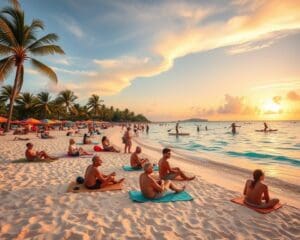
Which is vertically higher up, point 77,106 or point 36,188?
point 77,106

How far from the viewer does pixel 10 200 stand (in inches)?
217

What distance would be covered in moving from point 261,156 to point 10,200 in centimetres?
1720

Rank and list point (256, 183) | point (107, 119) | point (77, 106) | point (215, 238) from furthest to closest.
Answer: point (107, 119) → point (77, 106) → point (256, 183) → point (215, 238)

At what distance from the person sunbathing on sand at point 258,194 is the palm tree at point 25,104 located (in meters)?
54.9

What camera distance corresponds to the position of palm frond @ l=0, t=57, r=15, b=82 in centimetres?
1970

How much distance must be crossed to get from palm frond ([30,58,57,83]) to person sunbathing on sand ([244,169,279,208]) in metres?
20.4

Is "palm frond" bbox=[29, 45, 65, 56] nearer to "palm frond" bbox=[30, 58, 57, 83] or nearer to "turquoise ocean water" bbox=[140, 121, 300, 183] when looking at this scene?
"palm frond" bbox=[30, 58, 57, 83]

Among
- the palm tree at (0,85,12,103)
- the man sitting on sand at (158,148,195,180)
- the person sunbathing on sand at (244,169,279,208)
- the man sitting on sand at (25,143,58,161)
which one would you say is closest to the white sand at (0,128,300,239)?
the person sunbathing on sand at (244,169,279,208)

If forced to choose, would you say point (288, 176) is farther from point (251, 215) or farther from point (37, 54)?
point (37, 54)

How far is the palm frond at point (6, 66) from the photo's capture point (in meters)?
19.7

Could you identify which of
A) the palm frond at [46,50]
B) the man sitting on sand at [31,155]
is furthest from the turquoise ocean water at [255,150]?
the palm frond at [46,50]

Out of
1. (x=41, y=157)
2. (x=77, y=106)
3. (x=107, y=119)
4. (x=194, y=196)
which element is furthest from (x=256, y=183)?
(x=107, y=119)

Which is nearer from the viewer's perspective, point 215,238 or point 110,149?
point 215,238

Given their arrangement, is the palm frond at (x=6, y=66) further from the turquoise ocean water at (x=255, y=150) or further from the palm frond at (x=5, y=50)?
the turquoise ocean water at (x=255, y=150)
